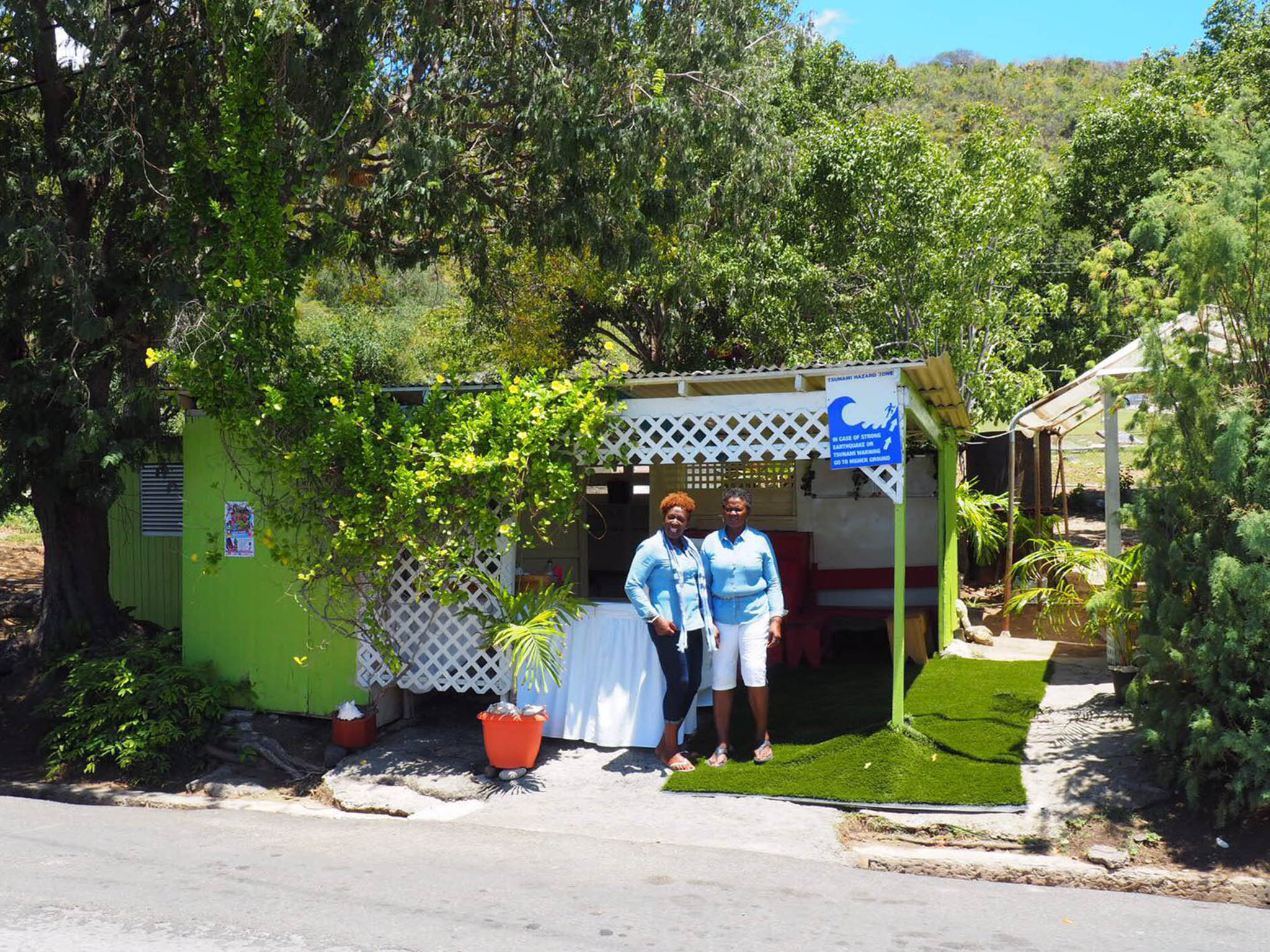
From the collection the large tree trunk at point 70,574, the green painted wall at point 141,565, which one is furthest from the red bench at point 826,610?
the large tree trunk at point 70,574

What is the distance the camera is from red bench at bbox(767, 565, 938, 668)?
9945 mm

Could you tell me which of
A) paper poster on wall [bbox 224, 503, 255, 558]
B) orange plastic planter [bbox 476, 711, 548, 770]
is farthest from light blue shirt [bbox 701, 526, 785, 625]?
paper poster on wall [bbox 224, 503, 255, 558]

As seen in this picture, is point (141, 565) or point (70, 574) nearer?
point (70, 574)

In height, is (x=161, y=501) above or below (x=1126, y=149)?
below

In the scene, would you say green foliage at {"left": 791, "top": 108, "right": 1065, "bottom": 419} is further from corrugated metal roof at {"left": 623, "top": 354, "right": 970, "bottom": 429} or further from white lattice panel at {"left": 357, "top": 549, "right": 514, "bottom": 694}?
white lattice panel at {"left": 357, "top": 549, "right": 514, "bottom": 694}

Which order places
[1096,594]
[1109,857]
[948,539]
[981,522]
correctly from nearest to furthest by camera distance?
[1109,857], [1096,594], [948,539], [981,522]

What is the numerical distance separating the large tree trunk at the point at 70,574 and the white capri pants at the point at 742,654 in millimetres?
5917

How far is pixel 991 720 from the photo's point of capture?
25.0 ft

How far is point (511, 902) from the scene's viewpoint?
5.12 m

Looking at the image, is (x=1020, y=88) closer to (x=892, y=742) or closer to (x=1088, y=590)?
(x=1088, y=590)

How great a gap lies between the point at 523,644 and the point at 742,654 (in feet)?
4.99

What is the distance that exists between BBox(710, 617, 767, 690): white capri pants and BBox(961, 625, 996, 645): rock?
412 cm

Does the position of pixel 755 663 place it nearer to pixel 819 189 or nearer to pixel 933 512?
pixel 933 512

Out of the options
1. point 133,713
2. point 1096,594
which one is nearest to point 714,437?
point 1096,594
